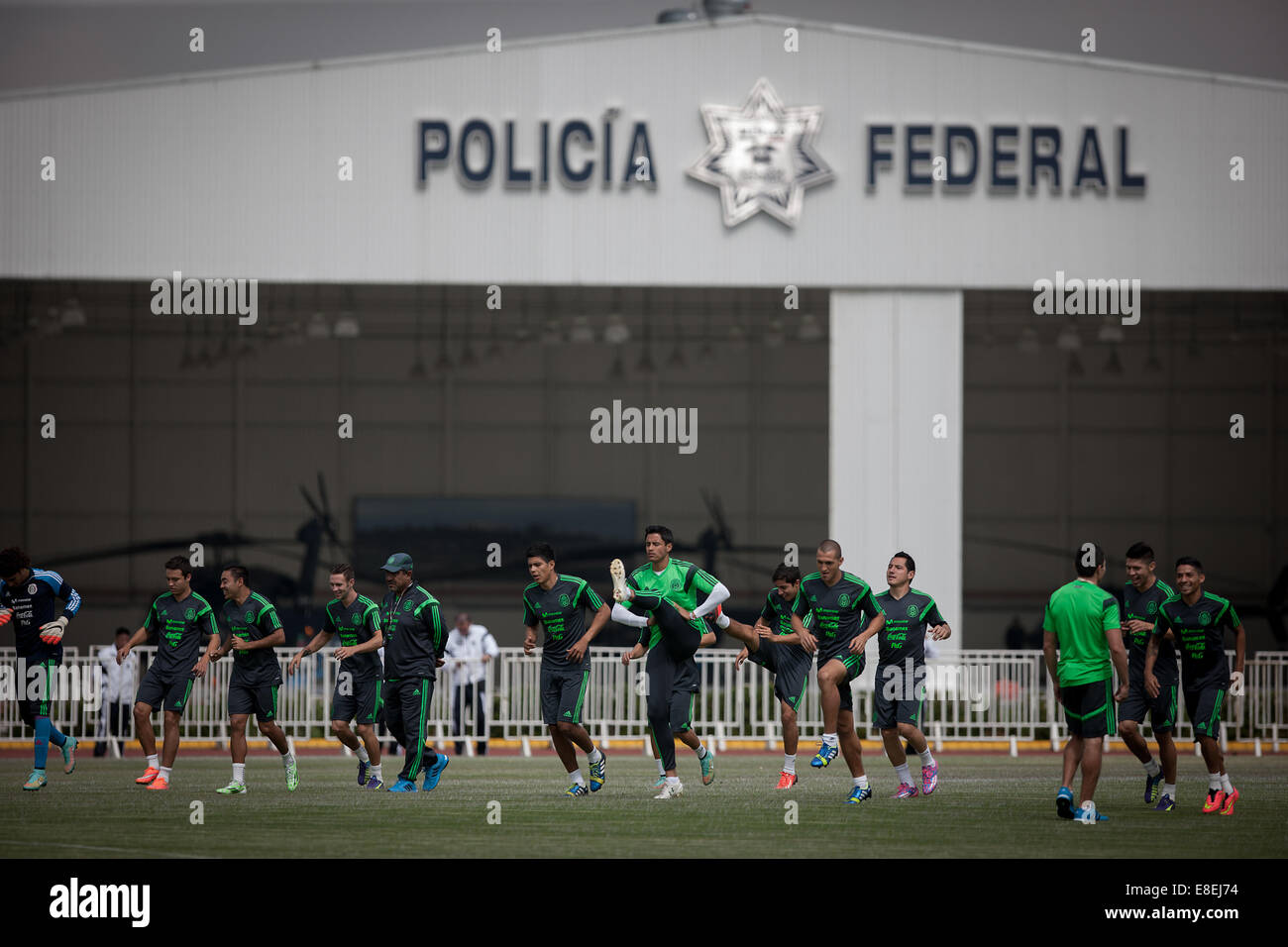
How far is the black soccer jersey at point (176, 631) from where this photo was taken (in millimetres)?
15648

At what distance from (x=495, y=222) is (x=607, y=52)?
3.30 meters

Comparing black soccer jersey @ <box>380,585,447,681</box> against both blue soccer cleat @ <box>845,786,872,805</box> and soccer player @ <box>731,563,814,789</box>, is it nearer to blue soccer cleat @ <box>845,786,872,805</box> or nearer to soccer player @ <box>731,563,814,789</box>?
soccer player @ <box>731,563,814,789</box>

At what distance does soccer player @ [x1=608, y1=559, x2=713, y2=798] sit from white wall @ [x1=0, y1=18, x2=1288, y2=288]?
1274cm

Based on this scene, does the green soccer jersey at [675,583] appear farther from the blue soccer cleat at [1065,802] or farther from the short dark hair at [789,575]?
the blue soccer cleat at [1065,802]

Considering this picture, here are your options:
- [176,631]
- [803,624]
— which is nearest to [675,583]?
[803,624]

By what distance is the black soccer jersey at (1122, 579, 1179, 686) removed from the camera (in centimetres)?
1439

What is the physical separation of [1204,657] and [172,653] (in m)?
9.28

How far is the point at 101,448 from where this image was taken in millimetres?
40812

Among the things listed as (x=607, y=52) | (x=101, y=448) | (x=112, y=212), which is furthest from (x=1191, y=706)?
(x=101, y=448)

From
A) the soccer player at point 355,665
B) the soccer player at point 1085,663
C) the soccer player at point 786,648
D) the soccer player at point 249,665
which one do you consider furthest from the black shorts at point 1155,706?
the soccer player at point 249,665

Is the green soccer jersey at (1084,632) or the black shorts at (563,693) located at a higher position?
the green soccer jersey at (1084,632)

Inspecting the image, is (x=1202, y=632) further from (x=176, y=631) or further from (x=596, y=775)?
(x=176, y=631)

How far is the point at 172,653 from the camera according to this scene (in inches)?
617
